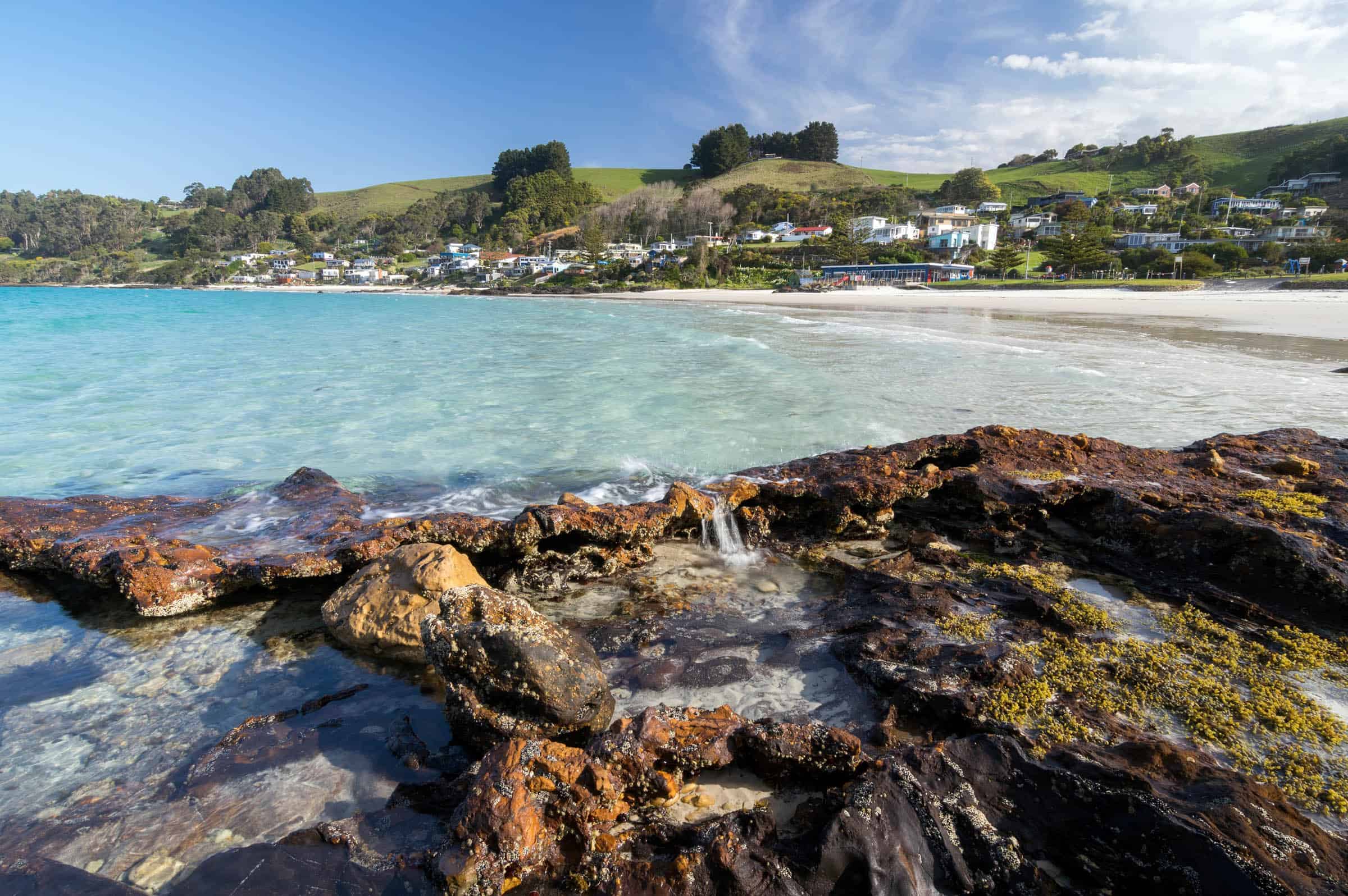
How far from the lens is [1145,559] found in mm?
5148

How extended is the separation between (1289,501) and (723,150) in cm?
15825

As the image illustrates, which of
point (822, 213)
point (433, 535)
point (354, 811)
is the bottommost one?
point (354, 811)

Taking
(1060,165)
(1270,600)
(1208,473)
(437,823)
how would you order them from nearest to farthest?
(437,823) → (1270,600) → (1208,473) → (1060,165)

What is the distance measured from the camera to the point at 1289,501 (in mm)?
5656

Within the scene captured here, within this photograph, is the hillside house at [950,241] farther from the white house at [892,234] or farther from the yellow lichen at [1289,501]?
the yellow lichen at [1289,501]

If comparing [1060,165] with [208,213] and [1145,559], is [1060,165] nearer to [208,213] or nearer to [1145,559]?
[1145,559]

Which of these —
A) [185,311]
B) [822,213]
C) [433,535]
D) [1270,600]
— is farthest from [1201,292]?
[185,311]

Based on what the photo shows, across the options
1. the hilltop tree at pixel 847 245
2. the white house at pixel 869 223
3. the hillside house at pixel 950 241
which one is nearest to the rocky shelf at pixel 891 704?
the hilltop tree at pixel 847 245

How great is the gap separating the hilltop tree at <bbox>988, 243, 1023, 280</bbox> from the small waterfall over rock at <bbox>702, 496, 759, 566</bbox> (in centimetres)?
7119

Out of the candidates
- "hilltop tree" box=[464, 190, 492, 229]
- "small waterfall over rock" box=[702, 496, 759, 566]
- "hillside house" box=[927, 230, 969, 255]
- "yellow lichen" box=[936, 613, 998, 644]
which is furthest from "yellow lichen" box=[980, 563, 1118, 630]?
"hilltop tree" box=[464, 190, 492, 229]

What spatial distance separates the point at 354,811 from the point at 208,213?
18366cm

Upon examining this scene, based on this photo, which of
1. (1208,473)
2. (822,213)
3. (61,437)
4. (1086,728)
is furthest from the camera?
(822,213)

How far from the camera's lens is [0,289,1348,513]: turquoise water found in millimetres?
9242

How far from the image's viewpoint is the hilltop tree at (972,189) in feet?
375
